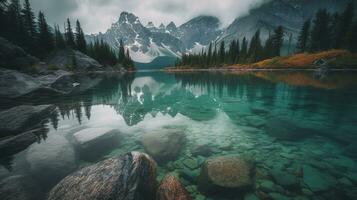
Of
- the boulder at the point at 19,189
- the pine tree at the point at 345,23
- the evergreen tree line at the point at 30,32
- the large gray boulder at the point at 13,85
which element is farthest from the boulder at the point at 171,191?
the pine tree at the point at 345,23

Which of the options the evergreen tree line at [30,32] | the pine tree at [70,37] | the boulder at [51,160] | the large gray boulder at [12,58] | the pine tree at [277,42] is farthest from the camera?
the pine tree at [277,42]

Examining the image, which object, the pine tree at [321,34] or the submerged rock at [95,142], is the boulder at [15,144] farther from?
the pine tree at [321,34]

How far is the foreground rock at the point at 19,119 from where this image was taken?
868 cm

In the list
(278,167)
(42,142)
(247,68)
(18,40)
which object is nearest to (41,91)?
(42,142)

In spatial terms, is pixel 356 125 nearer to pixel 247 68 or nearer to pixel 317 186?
pixel 317 186

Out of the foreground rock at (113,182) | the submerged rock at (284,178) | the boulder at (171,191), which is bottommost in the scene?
the submerged rock at (284,178)

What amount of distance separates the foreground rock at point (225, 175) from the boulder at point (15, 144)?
8.11 m

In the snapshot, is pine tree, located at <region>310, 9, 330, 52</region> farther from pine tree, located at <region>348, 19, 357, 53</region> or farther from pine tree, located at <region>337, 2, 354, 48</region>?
pine tree, located at <region>348, 19, 357, 53</region>

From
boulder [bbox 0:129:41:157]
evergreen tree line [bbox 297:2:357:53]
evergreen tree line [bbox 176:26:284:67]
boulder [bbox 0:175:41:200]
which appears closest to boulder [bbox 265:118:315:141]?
boulder [bbox 0:175:41:200]

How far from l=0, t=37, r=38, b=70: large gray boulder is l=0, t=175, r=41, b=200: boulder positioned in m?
33.8

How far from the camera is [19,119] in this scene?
9.52 meters

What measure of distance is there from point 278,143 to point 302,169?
244 cm

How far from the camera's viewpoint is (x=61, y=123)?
11.0 metres

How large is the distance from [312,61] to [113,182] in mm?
87027
